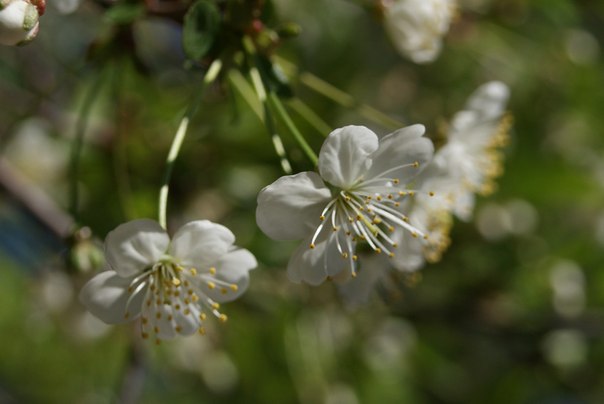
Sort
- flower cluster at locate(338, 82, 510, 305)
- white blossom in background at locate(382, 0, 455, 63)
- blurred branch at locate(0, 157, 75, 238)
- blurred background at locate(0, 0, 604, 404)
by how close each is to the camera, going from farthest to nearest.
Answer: blurred background at locate(0, 0, 604, 404)
blurred branch at locate(0, 157, 75, 238)
white blossom in background at locate(382, 0, 455, 63)
flower cluster at locate(338, 82, 510, 305)

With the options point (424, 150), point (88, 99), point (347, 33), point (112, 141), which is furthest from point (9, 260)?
point (424, 150)

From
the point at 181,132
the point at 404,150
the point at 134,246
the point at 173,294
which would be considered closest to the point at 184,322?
the point at 173,294

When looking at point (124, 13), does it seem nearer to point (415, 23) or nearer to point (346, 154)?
point (346, 154)

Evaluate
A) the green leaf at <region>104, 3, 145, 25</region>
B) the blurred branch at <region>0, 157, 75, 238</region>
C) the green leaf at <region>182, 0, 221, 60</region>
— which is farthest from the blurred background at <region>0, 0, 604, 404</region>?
the green leaf at <region>182, 0, 221, 60</region>

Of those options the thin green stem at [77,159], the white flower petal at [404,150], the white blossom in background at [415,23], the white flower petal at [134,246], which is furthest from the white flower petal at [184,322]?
the white blossom in background at [415,23]

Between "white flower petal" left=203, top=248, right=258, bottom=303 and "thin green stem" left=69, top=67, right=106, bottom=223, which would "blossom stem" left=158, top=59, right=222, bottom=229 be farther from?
"thin green stem" left=69, top=67, right=106, bottom=223

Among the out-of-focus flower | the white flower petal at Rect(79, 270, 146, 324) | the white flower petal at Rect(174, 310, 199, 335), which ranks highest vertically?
the out-of-focus flower
